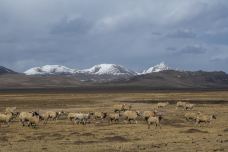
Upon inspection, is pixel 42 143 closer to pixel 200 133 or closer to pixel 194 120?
pixel 200 133

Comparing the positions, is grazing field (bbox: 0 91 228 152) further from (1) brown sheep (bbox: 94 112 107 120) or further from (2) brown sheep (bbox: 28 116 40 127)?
(1) brown sheep (bbox: 94 112 107 120)

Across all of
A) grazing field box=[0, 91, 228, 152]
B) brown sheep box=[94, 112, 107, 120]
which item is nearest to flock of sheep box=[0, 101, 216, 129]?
brown sheep box=[94, 112, 107, 120]

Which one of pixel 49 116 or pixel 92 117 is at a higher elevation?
pixel 49 116

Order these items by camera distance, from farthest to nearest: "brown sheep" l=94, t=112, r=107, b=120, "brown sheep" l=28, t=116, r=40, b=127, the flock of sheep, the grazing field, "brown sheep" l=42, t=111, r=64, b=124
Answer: "brown sheep" l=94, t=112, r=107, b=120 → "brown sheep" l=42, t=111, r=64, b=124 → the flock of sheep → "brown sheep" l=28, t=116, r=40, b=127 → the grazing field

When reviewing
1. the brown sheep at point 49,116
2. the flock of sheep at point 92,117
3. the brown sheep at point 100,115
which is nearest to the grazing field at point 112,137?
the flock of sheep at point 92,117

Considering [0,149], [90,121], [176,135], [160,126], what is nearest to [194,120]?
[160,126]

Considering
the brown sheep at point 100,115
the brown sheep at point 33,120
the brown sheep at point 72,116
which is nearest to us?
the brown sheep at point 33,120

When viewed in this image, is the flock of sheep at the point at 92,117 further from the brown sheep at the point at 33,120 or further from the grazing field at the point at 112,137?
the grazing field at the point at 112,137

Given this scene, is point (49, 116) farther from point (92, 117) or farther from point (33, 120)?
point (33, 120)

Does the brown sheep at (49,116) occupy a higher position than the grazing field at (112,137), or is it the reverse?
the brown sheep at (49,116)

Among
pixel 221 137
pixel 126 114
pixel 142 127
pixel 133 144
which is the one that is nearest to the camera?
pixel 133 144

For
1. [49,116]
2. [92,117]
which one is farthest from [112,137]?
[92,117]

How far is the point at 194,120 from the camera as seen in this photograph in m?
49.2

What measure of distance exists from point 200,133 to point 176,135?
261 cm
